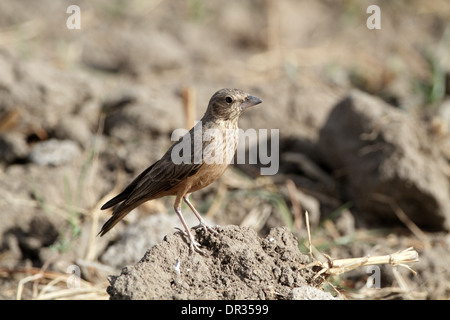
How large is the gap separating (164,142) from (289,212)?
1711 mm

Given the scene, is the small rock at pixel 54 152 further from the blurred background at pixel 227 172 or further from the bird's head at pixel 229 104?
the bird's head at pixel 229 104

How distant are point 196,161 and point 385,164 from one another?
2963mm

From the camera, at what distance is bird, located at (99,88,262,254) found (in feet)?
15.1

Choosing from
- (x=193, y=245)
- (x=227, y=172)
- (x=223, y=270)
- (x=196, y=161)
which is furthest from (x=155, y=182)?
(x=227, y=172)

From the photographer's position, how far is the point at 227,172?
7.57 metres

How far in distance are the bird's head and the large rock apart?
254 centimetres

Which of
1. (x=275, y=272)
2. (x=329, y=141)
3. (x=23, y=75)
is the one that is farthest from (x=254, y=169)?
(x=275, y=272)

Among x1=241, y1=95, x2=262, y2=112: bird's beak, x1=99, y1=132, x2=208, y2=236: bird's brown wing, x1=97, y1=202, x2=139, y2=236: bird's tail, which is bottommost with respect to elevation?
x1=97, y1=202, x2=139, y2=236: bird's tail

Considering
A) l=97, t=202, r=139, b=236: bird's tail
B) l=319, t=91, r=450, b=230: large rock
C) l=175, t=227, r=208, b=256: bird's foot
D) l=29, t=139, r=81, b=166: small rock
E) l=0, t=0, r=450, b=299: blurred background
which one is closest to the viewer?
l=175, t=227, r=208, b=256: bird's foot

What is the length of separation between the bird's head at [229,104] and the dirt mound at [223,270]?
Answer: 896 mm

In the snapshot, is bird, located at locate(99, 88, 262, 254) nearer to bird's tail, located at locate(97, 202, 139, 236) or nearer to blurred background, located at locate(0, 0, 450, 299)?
bird's tail, located at locate(97, 202, 139, 236)

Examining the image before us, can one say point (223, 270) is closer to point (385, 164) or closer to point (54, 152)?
point (385, 164)

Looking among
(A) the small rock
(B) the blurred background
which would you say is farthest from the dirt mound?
(A) the small rock

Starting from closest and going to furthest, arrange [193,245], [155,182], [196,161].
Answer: [193,245] → [196,161] → [155,182]
